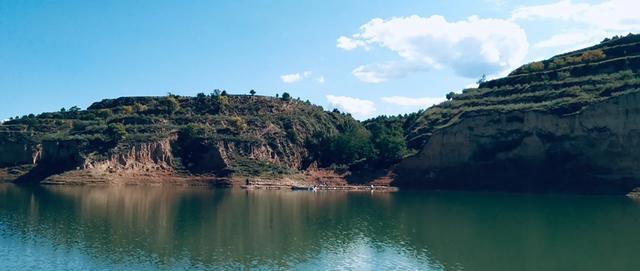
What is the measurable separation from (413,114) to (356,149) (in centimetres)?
2684

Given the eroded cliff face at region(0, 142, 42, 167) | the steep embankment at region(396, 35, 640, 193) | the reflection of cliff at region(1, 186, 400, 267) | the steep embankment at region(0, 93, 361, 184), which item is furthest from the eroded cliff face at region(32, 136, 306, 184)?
the steep embankment at region(396, 35, 640, 193)

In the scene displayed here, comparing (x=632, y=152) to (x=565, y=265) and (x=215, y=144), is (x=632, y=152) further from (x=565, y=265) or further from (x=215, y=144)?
(x=215, y=144)

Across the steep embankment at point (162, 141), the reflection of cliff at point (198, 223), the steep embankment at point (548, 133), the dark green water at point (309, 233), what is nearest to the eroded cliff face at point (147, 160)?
the steep embankment at point (162, 141)

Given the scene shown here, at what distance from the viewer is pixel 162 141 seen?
9381 cm

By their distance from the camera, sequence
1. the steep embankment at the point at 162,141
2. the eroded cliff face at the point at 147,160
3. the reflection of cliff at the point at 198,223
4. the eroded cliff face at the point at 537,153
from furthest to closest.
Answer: the steep embankment at the point at 162,141, the eroded cliff face at the point at 147,160, the eroded cliff face at the point at 537,153, the reflection of cliff at the point at 198,223

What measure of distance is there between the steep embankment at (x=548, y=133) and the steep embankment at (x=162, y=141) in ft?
74.7

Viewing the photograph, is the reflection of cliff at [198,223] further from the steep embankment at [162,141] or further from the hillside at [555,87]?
the hillside at [555,87]

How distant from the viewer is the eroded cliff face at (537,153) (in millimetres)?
78000

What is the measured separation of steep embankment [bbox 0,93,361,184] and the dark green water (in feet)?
61.3

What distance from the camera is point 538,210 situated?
2403 inches

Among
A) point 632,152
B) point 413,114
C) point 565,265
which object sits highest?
point 413,114

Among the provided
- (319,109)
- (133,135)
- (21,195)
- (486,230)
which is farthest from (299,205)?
(319,109)

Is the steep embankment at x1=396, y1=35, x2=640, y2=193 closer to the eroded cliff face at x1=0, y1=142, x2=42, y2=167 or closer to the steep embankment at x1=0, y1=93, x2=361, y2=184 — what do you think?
the steep embankment at x1=0, y1=93, x2=361, y2=184

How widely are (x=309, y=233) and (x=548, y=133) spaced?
5237 centimetres
